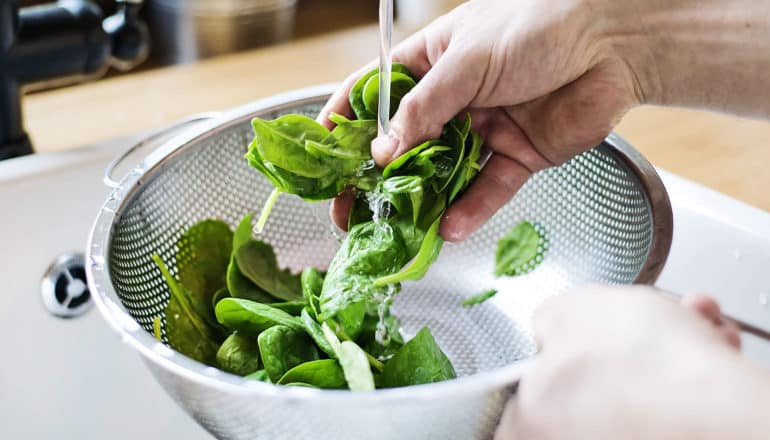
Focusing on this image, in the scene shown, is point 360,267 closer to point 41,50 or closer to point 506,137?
point 506,137

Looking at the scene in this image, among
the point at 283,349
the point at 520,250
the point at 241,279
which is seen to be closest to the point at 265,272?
the point at 241,279

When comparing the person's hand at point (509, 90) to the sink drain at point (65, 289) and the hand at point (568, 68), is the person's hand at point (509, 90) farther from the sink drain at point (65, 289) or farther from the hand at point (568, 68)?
the sink drain at point (65, 289)

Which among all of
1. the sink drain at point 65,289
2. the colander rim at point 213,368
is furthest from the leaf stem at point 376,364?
the sink drain at point 65,289

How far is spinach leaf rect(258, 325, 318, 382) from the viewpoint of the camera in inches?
22.8

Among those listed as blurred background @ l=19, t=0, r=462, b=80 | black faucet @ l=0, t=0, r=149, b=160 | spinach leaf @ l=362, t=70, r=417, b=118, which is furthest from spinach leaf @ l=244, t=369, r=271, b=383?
blurred background @ l=19, t=0, r=462, b=80

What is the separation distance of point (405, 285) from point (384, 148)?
0.25 m

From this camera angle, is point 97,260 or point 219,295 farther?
point 219,295

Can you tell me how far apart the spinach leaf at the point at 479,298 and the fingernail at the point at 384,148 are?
0.74ft

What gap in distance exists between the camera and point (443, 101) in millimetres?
597

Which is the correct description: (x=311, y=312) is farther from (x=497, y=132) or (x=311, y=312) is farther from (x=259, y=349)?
(x=497, y=132)

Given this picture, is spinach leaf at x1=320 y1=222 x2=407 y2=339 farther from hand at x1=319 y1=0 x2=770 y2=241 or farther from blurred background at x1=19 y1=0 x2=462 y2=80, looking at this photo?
blurred background at x1=19 y1=0 x2=462 y2=80

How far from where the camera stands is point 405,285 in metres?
0.83

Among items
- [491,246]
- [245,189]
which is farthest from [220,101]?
[491,246]

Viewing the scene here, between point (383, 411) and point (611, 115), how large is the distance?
338 millimetres
